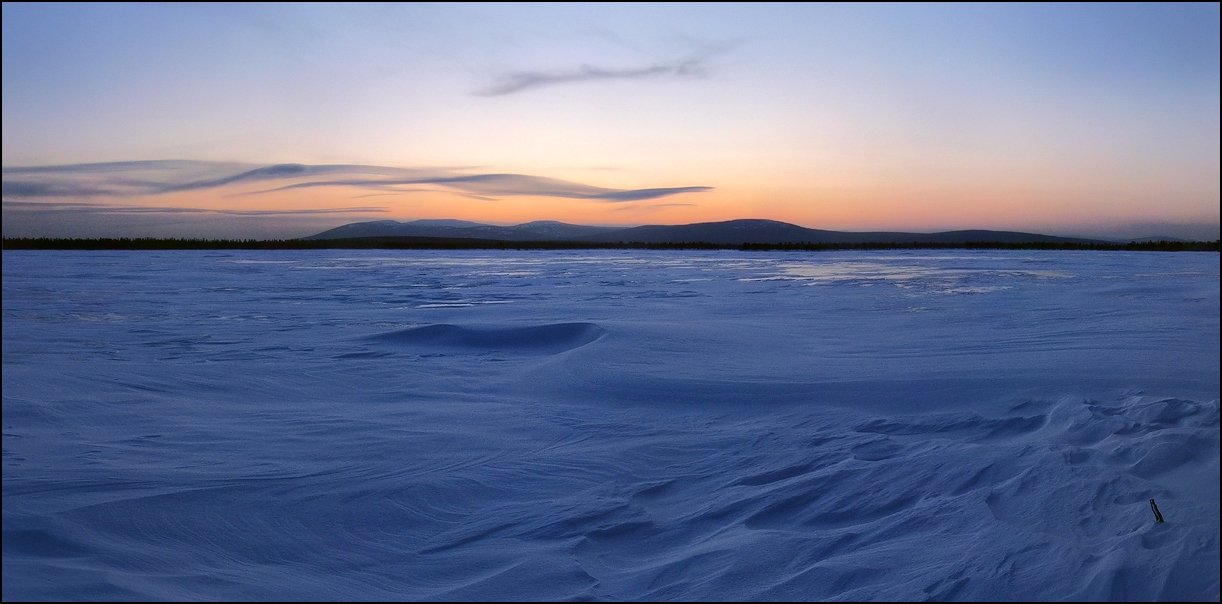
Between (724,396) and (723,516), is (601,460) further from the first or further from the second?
(724,396)

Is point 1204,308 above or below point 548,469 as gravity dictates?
above

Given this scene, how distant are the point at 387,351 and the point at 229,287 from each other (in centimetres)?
791

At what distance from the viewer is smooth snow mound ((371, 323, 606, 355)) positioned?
6.57 m

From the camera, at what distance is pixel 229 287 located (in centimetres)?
1271

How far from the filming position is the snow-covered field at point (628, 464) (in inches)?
84.4

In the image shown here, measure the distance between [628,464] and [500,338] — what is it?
374 centimetres

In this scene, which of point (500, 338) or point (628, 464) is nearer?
point (628, 464)

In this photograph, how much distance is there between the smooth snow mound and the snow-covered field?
0.06 meters

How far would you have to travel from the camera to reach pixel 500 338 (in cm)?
691

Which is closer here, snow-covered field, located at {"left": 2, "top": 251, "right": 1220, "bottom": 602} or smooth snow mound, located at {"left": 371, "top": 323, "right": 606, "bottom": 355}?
snow-covered field, located at {"left": 2, "top": 251, "right": 1220, "bottom": 602}

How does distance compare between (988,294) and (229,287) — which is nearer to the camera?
(988,294)

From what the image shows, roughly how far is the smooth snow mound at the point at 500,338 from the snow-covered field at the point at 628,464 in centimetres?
6

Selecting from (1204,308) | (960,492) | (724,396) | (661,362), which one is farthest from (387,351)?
(1204,308)

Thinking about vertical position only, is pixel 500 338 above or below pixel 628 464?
above
